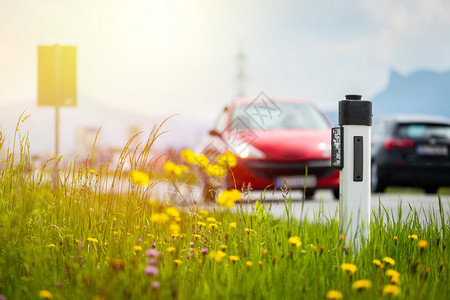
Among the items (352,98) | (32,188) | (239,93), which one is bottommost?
(32,188)

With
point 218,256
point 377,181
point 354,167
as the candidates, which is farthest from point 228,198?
point 377,181

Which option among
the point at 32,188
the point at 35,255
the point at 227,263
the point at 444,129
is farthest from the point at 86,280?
the point at 444,129

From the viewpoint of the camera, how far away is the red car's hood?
8.46 metres

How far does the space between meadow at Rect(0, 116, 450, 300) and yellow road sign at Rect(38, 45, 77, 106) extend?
252 inches

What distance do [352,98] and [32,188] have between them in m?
2.61

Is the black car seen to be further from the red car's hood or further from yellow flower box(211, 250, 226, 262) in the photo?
yellow flower box(211, 250, 226, 262)

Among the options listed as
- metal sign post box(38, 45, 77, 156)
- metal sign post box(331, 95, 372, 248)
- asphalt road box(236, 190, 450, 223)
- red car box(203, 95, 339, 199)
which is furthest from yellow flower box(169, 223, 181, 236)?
metal sign post box(38, 45, 77, 156)

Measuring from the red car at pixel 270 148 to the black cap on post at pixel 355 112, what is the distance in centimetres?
430

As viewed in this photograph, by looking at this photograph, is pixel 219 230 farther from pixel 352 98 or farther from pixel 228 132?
pixel 228 132

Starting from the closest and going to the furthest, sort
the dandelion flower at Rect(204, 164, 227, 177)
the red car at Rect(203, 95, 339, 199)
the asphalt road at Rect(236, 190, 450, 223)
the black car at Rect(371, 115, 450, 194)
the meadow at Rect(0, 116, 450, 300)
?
the meadow at Rect(0, 116, 450, 300) → the dandelion flower at Rect(204, 164, 227, 177) → the asphalt road at Rect(236, 190, 450, 223) → the red car at Rect(203, 95, 339, 199) → the black car at Rect(371, 115, 450, 194)

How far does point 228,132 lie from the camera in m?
8.73

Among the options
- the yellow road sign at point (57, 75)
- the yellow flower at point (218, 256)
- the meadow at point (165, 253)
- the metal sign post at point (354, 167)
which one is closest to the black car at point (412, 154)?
the yellow road sign at point (57, 75)

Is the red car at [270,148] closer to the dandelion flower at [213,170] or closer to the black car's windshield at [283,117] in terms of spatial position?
the black car's windshield at [283,117]

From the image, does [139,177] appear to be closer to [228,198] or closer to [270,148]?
[228,198]
